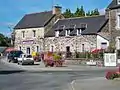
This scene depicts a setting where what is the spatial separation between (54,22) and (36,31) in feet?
13.0

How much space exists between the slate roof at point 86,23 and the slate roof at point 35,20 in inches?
107

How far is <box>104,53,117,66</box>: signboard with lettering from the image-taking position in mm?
45656

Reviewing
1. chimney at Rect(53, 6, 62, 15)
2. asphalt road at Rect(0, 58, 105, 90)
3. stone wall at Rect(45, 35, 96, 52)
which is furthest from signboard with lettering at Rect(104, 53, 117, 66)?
chimney at Rect(53, 6, 62, 15)

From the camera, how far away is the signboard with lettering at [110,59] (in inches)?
1797

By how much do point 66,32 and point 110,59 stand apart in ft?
63.0

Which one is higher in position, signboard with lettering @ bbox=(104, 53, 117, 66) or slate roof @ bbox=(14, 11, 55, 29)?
slate roof @ bbox=(14, 11, 55, 29)

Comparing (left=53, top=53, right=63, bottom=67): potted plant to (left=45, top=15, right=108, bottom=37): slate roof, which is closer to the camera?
(left=53, top=53, right=63, bottom=67): potted plant

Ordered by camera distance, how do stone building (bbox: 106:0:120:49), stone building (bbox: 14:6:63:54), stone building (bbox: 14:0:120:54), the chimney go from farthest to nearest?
the chimney
stone building (bbox: 14:6:63:54)
stone building (bbox: 14:0:120:54)
stone building (bbox: 106:0:120:49)

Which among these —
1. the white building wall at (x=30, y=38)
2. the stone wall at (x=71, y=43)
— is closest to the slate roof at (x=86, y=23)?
the stone wall at (x=71, y=43)

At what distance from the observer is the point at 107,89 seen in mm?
17156

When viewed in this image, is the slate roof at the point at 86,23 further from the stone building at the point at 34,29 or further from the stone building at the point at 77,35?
the stone building at the point at 34,29

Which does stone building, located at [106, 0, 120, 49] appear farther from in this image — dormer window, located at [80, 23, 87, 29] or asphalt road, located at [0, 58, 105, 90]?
asphalt road, located at [0, 58, 105, 90]

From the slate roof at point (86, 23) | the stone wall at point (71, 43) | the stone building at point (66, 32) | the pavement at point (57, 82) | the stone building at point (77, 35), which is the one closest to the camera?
the pavement at point (57, 82)

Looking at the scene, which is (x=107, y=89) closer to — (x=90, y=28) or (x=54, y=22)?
(x=90, y=28)
